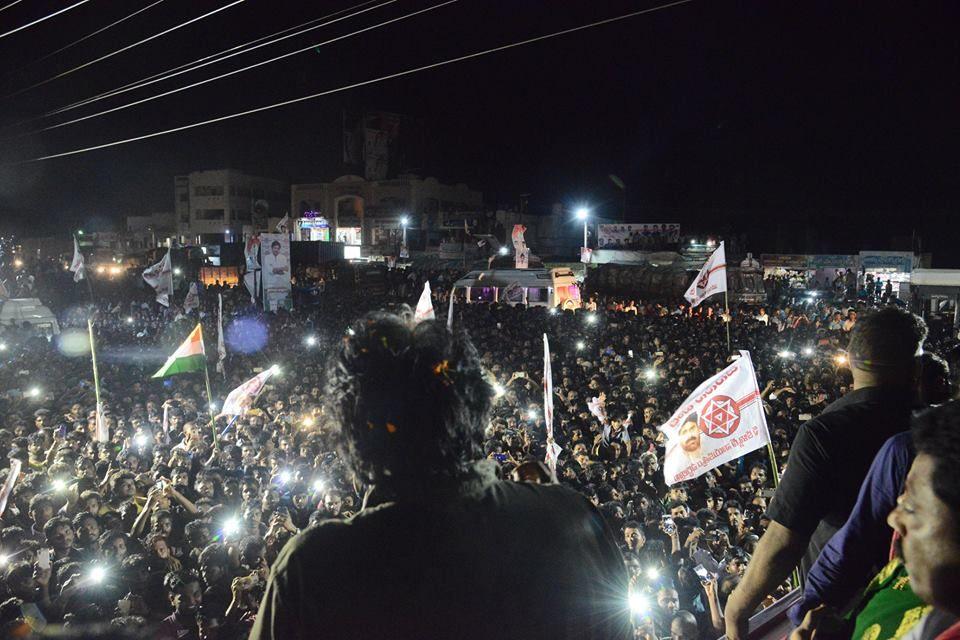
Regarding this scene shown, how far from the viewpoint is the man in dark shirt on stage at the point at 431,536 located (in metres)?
1.31

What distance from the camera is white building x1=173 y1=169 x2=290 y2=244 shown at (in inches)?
2063

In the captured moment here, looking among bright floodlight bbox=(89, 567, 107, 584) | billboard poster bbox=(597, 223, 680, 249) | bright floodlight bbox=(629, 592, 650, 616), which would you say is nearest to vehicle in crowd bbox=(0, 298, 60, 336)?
bright floodlight bbox=(89, 567, 107, 584)

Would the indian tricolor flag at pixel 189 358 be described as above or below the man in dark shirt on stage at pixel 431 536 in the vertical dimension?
below

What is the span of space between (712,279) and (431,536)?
11556 millimetres

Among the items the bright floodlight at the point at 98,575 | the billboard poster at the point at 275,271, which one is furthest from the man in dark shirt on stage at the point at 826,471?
the billboard poster at the point at 275,271

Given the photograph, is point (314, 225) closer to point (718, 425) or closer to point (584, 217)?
point (584, 217)

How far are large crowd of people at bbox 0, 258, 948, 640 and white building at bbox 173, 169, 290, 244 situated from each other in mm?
34330

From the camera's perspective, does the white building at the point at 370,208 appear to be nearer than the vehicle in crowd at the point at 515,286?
No

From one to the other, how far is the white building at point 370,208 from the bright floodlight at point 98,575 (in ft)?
131

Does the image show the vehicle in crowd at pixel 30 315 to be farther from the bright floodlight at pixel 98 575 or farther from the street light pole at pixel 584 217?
the street light pole at pixel 584 217

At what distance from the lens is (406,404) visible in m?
1.46

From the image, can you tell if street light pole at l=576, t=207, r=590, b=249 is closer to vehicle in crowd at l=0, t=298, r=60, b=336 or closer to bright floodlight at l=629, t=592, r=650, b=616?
vehicle in crowd at l=0, t=298, r=60, b=336

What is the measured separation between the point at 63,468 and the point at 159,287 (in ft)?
39.5

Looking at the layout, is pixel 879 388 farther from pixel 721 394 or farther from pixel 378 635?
pixel 721 394
